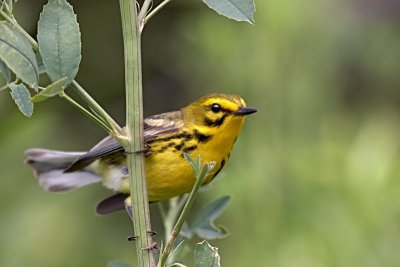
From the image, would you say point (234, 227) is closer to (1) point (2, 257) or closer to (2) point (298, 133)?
(2) point (298, 133)

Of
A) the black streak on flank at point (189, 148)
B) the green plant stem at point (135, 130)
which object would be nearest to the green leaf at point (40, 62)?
the green plant stem at point (135, 130)

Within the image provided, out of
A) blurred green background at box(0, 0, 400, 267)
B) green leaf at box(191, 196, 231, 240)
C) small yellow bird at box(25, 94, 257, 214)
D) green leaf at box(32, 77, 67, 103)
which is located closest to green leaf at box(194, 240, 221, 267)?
green leaf at box(32, 77, 67, 103)

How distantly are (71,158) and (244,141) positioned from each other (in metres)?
1.22

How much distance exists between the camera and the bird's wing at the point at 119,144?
2.26 m

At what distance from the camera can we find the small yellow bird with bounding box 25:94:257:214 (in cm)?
235

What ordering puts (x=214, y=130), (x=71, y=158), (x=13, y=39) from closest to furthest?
(x=13, y=39), (x=214, y=130), (x=71, y=158)

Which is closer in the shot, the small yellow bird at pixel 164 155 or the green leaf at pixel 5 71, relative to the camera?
the green leaf at pixel 5 71

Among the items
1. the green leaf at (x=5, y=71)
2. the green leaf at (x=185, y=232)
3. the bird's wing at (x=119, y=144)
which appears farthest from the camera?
the bird's wing at (x=119, y=144)

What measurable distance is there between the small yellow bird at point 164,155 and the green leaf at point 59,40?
2.81 ft

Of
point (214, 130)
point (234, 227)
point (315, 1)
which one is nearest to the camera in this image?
point (214, 130)

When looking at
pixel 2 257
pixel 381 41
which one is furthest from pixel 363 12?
pixel 2 257

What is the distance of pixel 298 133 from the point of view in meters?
3.78

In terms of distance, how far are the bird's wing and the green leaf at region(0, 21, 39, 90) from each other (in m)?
0.93

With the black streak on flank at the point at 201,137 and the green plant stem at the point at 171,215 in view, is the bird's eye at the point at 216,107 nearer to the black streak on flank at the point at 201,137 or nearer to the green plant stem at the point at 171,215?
the black streak on flank at the point at 201,137
